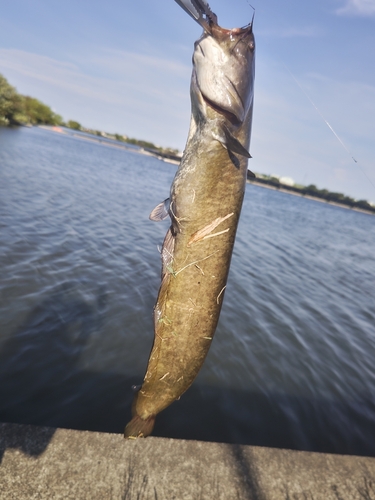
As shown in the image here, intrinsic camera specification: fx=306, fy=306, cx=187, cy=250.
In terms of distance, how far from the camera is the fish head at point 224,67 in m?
2.04

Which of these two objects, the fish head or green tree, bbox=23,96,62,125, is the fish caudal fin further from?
green tree, bbox=23,96,62,125

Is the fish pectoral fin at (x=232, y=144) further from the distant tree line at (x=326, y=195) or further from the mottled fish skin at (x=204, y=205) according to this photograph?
the distant tree line at (x=326, y=195)

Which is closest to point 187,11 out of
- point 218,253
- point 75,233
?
point 218,253

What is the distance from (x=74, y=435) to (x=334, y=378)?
18.0 ft

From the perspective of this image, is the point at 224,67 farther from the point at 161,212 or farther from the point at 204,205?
the point at 161,212

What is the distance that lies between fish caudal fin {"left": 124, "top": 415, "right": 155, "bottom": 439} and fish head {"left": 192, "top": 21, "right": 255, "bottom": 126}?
2341 millimetres

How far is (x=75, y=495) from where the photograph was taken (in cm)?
247

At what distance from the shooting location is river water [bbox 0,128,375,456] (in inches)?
174

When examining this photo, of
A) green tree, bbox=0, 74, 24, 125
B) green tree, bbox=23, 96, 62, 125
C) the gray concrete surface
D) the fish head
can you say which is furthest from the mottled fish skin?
green tree, bbox=23, 96, 62, 125

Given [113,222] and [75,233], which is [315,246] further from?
[75,233]

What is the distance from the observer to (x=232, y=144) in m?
1.96

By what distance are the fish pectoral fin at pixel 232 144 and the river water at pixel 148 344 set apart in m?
3.79

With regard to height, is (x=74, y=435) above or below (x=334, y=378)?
above

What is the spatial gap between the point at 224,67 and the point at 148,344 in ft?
16.5
